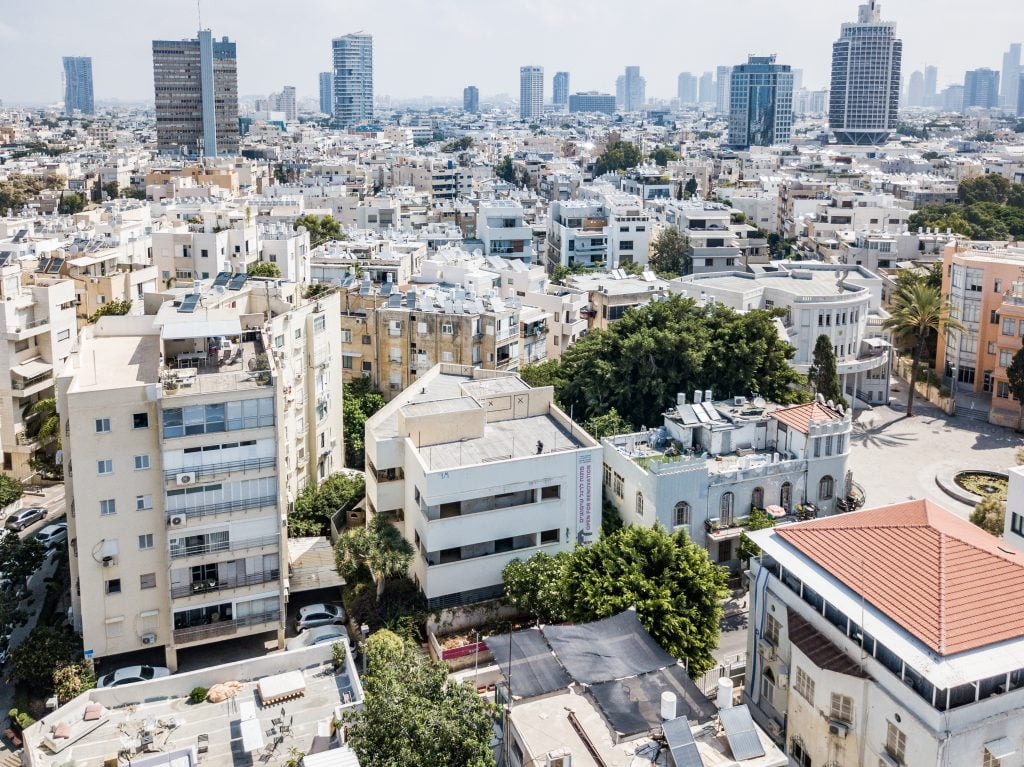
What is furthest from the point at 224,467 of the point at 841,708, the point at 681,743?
the point at 841,708

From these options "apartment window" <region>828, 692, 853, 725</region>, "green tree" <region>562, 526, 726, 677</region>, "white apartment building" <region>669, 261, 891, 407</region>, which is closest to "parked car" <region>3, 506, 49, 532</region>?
"green tree" <region>562, 526, 726, 677</region>

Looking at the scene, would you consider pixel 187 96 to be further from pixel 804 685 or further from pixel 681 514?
pixel 804 685

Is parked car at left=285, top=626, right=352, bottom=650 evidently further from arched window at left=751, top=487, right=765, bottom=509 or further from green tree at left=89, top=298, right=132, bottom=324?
green tree at left=89, top=298, right=132, bottom=324

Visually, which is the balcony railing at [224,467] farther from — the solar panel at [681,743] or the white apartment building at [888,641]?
the solar panel at [681,743]

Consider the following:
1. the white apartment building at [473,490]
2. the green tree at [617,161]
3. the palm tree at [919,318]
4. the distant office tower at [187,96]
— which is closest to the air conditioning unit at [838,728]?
the white apartment building at [473,490]

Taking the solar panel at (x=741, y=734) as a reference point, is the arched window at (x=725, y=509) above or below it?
above

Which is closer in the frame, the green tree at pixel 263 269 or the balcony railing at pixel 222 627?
the balcony railing at pixel 222 627

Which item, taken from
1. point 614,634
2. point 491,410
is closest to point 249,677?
point 614,634
